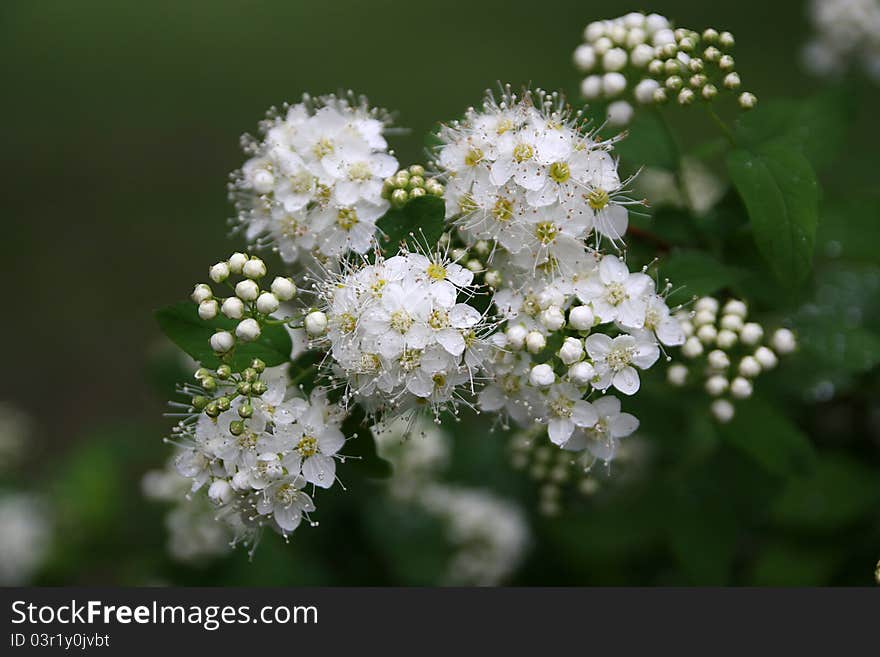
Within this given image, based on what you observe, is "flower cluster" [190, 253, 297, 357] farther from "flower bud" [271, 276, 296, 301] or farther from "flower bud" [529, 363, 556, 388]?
"flower bud" [529, 363, 556, 388]

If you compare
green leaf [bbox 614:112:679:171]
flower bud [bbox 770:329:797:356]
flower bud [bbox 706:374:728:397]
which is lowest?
flower bud [bbox 706:374:728:397]

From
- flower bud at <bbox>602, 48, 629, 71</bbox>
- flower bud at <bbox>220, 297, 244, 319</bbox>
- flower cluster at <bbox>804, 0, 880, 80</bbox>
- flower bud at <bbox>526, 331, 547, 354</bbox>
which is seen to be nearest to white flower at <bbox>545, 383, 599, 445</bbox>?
flower bud at <bbox>526, 331, 547, 354</bbox>

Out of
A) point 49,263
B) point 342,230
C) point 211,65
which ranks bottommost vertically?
point 342,230

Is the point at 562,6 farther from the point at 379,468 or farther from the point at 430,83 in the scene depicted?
the point at 379,468

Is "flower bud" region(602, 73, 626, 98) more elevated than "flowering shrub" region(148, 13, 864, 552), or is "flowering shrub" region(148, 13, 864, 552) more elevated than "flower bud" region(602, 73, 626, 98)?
"flower bud" region(602, 73, 626, 98)

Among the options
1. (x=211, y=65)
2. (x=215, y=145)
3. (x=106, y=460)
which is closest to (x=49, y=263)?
(x=215, y=145)

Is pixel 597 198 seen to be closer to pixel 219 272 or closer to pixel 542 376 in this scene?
pixel 542 376
